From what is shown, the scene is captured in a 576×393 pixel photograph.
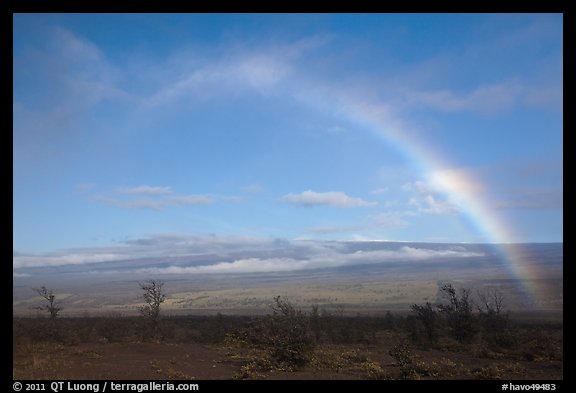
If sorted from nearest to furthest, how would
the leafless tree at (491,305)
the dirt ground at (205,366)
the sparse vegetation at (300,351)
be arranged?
the dirt ground at (205,366), the sparse vegetation at (300,351), the leafless tree at (491,305)

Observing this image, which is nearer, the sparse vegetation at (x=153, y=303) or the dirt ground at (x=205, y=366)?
the dirt ground at (x=205, y=366)

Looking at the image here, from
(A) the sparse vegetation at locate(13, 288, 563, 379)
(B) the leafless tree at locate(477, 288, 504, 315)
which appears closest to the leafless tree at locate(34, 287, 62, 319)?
(A) the sparse vegetation at locate(13, 288, 563, 379)

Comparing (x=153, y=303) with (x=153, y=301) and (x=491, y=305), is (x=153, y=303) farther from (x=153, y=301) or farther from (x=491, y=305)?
(x=491, y=305)

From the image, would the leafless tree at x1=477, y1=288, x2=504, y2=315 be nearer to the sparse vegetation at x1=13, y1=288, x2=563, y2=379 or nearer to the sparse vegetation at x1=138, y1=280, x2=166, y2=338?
the sparse vegetation at x1=13, y1=288, x2=563, y2=379

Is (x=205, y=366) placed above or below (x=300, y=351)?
below

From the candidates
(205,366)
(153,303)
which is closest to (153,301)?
(153,303)

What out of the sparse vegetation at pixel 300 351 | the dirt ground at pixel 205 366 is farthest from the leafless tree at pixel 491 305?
the dirt ground at pixel 205 366

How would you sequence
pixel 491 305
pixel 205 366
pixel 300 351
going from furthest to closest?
pixel 491 305
pixel 205 366
pixel 300 351

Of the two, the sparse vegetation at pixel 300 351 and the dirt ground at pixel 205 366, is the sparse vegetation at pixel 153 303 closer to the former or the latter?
the sparse vegetation at pixel 300 351

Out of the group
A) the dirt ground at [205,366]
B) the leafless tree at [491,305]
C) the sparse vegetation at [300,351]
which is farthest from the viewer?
the leafless tree at [491,305]
